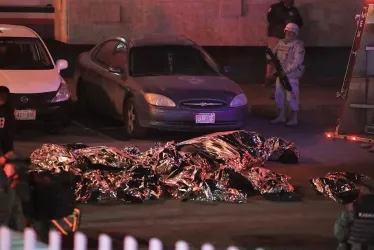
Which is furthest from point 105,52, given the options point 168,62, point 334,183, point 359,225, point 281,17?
point 359,225

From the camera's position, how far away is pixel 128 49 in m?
13.7

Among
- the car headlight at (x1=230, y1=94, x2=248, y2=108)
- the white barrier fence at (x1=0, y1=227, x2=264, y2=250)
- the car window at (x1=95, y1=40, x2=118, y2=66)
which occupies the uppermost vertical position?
the white barrier fence at (x1=0, y1=227, x2=264, y2=250)

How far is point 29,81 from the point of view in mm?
12750

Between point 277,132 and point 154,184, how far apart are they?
4.82 meters

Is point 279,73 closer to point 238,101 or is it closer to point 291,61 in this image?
point 291,61

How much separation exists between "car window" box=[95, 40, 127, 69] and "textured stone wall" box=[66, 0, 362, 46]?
11.4 feet

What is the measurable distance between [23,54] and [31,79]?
3.28 ft

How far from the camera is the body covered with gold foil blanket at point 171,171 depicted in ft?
31.2

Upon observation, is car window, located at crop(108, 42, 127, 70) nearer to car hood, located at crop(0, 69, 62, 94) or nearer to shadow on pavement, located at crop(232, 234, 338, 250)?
car hood, located at crop(0, 69, 62, 94)

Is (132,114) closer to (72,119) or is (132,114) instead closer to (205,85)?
(205,85)

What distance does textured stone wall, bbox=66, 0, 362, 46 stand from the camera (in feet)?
58.6

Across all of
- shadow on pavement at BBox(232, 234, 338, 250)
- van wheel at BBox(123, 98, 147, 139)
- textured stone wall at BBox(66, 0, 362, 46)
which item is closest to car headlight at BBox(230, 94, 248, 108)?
van wheel at BBox(123, 98, 147, 139)

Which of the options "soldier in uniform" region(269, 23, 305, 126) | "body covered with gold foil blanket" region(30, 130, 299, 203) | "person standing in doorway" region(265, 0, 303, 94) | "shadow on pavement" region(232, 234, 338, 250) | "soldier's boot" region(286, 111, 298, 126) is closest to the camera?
"shadow on pavement" region(232, 234, 338, 250)

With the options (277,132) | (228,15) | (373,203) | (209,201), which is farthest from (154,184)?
(228,15)
